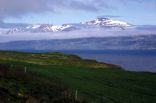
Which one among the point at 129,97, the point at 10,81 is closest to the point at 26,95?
the point at 10,81

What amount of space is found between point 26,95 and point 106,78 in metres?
36.6

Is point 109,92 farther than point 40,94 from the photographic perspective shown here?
Yes

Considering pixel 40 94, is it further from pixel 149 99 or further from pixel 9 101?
pixel 149 99

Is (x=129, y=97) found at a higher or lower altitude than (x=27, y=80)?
lower

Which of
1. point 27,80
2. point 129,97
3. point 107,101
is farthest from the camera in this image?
point 129,97

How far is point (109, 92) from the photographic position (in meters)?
A: 49.1

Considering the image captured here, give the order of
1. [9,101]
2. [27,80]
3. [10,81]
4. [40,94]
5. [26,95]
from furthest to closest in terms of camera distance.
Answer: [27,80] → [10,81] → [40,94] → [26,95] → [9,101]

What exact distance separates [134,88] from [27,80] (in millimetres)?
Result: 23599

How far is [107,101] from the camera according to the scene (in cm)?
4216

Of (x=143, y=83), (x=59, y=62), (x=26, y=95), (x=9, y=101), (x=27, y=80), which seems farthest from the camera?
(x=59, y=62)

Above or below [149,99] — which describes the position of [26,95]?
above

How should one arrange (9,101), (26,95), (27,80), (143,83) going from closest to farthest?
1. (9,101)
2. (26,95)
3. (27,80)
4. (143,83)

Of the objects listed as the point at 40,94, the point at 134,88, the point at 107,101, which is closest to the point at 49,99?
the point at 40,94

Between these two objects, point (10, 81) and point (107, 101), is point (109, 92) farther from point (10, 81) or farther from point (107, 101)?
point (10, 81)
